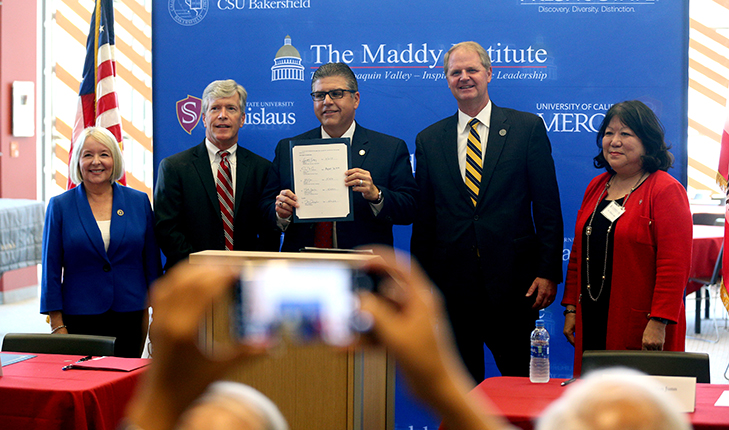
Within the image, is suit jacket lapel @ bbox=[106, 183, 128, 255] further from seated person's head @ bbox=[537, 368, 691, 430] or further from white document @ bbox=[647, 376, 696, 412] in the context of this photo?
seated person's head @ bbox=[537, 368, 691, 430]

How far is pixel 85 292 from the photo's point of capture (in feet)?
11.2

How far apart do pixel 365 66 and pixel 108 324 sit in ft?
7.28

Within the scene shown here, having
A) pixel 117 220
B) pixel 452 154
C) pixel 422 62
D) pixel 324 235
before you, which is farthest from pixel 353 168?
pixel 117 220

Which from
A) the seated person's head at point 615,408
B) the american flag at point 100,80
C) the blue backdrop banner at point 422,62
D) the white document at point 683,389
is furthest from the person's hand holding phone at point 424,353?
the american flag at point 100,80

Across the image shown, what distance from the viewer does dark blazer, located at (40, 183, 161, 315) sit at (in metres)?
3.41

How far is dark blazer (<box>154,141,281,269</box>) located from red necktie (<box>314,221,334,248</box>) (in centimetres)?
36

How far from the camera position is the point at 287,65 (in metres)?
4.29

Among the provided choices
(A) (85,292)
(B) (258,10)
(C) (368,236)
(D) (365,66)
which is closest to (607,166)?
(C) (368,236)

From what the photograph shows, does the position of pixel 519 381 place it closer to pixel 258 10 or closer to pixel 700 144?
pixel 258 10

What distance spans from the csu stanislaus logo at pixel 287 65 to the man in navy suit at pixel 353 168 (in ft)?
2.67

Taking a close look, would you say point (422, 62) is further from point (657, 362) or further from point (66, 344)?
point (66, 344)

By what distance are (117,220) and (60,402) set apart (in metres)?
1.32

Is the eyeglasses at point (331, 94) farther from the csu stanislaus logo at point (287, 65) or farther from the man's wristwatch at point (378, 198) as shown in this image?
the csu stanislaus logo at point (287, 65)

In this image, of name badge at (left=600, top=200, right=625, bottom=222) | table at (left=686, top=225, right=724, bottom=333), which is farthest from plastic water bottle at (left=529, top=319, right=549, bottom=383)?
table at (left=686, top=225, right=724, bottom=333)
